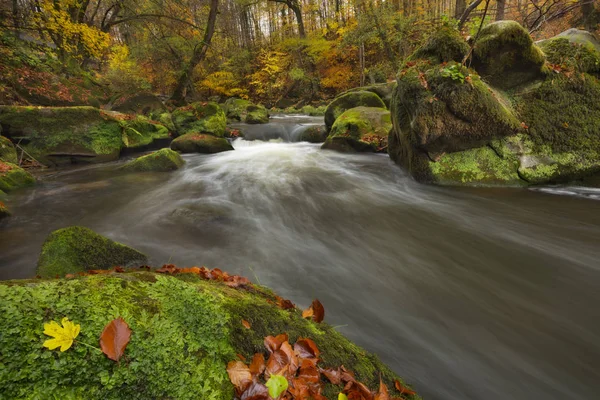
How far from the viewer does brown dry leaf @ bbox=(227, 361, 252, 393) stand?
44.3 inches

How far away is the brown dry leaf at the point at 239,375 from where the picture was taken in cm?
112

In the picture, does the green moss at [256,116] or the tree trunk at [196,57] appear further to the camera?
the green moss at [256,116]

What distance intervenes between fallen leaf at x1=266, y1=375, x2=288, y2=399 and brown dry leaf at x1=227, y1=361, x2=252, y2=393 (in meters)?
0.11

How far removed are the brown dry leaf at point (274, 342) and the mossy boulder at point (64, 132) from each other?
11149 millimetres

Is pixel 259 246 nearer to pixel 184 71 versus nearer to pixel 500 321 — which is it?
pixel 500 321

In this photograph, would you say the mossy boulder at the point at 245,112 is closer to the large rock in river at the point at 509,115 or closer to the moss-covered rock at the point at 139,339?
the large rock in river at the point at 509,115

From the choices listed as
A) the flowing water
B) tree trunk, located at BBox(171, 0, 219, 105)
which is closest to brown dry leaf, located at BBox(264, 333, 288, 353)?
the flowing water

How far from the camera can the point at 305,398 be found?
115cm

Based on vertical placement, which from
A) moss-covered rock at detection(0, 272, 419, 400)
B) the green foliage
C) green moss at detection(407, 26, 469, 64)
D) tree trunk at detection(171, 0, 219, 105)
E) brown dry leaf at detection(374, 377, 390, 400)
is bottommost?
brown dry leaf at detection(374, 377, 390, 400)

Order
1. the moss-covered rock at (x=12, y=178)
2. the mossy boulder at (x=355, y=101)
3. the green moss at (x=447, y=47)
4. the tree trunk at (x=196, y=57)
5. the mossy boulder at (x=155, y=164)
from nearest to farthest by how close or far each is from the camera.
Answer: the green moss at (x=447, y=47) → the moss-covered rock at (x=12, y=178) → the mossy boulder at (x=155, y=164) → the mossy boulder at (x=355, y=101) → the tree trunk at (x=196, y=57)

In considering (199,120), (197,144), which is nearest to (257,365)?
(197,144)

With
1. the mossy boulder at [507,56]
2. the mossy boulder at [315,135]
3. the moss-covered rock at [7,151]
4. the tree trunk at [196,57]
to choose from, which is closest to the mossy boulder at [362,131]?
the mossy boulder at [315,135]

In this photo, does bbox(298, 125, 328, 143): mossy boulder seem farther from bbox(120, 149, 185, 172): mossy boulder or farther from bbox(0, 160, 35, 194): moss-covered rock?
bbox(0, 160, 35, 194): moss-covered rock

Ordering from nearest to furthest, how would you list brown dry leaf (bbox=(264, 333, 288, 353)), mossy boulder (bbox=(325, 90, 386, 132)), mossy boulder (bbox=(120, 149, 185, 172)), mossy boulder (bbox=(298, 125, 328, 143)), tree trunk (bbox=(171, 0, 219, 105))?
brown dry leaf (bbox=(264, 333, 288, 353)) < mossy boulder (bbox=(120, 149, 185, 172)) < mossy boulder (bbox=(325, 90, 386, 132)) < mossy boulder (bbox=(298, 125, 328, 143)) < tree trunk (bbox=(171, 0, 219, 105))
